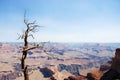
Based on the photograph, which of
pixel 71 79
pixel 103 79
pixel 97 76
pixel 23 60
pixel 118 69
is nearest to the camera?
pixel 23 60

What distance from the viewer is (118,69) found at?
255 feet

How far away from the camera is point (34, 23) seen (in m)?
14.0

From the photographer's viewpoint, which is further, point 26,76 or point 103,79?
point 103,79

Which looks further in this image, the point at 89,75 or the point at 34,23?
the point at 89,75

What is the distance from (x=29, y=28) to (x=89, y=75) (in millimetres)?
83261

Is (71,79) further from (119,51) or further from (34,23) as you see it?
(34,23)

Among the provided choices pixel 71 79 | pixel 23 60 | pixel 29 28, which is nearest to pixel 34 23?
pixel 29 28

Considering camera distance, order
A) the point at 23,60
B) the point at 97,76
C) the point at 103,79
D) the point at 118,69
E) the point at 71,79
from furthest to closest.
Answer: the point at 71,79 → the point at 97,76 → the point at 103,79 → the point at 118,69 → the point at 23,60

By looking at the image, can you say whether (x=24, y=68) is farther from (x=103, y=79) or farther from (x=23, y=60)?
(x=103, y=79)

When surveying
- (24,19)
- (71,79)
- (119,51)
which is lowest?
(71,79)

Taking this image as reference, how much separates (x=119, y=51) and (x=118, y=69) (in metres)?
6.70

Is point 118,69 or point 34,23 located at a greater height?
point 34,23

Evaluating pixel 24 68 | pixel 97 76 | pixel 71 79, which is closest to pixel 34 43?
pixel 24 68

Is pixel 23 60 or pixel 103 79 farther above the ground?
pixel 23 60
